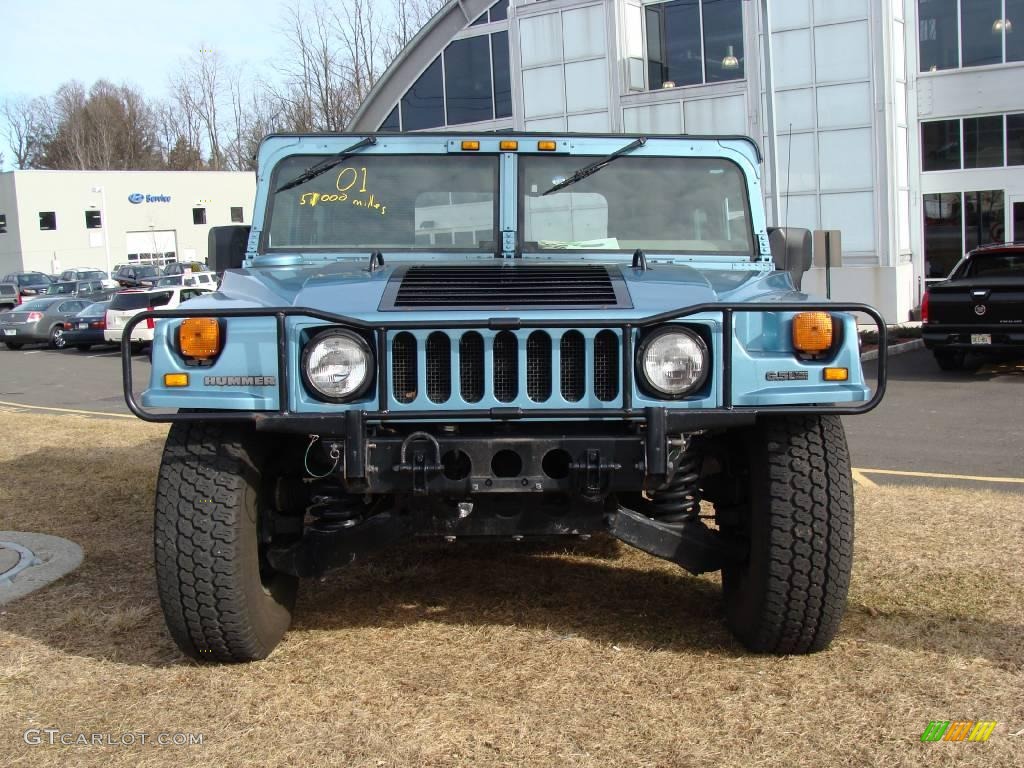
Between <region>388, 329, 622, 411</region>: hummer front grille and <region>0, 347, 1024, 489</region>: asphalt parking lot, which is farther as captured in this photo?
<region>0, 347, 1024, 489</region>: asphalt parking lot

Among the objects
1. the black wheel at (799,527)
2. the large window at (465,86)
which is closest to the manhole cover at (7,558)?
the black wheel at (799,527)

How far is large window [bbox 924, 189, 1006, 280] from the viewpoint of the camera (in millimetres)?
21656

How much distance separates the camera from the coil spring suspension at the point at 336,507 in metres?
4.03

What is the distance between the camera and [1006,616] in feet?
14.4

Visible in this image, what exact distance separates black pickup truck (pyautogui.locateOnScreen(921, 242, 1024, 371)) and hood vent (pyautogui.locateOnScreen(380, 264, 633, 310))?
34.4ft

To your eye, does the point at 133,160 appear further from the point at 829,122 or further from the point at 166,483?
the point at 166,483

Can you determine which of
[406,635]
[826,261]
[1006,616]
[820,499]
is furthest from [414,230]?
[826,261]

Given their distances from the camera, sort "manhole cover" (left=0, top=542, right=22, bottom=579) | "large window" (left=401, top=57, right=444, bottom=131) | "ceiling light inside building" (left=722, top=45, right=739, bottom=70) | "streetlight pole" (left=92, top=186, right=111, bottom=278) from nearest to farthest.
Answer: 1. "manhole cover" (left=0, top=542, right=22, bottom=579)
2. "ceiling light inside building" (left=722, top=45, right=739, bottom=70)
3. "large window" (left=401, top=57, right=444, bottom=131)
4. "streetlight pole" (left=92, top=186, right=111, bottom=278)

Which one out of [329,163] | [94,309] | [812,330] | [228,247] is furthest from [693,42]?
[812,330]

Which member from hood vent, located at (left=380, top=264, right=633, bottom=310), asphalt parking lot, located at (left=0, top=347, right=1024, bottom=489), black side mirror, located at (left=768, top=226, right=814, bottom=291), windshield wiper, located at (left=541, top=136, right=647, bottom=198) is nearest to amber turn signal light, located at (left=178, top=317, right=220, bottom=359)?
hood vent, located at (left=380, top=264, right=633, bottom=310)

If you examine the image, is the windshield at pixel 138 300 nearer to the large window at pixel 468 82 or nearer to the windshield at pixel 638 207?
the large window at pixel 468 82

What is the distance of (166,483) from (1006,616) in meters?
3.30

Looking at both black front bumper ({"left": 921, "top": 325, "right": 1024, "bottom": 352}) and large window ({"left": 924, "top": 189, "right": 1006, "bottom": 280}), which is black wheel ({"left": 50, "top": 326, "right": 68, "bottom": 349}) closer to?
large window ({"left": 924, "top": 189, "right": 1006, "bottom": 280})

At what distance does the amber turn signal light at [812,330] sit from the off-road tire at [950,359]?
11.8 metres
